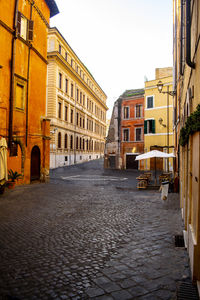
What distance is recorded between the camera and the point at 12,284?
318cm

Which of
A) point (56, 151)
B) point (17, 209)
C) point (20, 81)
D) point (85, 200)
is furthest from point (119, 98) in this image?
point (17, 209)

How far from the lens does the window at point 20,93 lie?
12828 millimetres

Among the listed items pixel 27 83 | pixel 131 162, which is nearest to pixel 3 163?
pixel 27 83

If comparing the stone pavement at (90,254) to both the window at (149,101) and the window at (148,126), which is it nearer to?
the window at (148,126)

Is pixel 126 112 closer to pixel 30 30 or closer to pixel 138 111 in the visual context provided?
pixel 138 111

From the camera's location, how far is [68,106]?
34.2 meters

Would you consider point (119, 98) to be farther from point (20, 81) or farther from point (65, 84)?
point (20, 81)

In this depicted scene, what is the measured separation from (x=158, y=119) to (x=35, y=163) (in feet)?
55.1

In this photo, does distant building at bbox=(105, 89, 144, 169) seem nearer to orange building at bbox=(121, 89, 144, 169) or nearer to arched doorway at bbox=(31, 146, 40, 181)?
orange building at bbox=(121, 89, 144, 169)

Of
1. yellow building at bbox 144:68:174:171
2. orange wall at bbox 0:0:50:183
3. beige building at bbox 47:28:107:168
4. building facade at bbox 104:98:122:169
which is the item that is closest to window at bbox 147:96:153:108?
yellow building at bbox 144:68:174:171

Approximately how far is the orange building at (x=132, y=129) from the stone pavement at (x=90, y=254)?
21.8 meters

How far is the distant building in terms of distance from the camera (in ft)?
96.7

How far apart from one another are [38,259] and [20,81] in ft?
36.9

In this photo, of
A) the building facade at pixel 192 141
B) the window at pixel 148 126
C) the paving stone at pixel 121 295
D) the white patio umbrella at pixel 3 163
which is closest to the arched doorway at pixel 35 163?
the white patio umbrella at pixel 3 163
